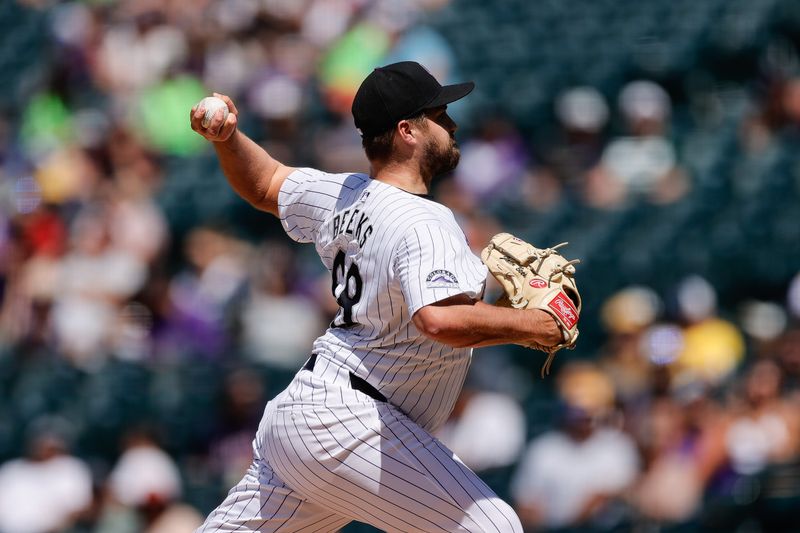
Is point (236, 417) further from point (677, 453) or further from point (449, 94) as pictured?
point (449, 94)

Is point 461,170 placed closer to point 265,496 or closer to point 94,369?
point 94,369

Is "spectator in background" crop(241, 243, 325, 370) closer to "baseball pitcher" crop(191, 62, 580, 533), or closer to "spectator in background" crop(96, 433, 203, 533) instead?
"spectator in background" crop(96, 433, 203, 533)

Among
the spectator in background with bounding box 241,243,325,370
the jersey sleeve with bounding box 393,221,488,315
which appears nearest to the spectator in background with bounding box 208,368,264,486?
the spectator in background with bounding box 241,243,325,370

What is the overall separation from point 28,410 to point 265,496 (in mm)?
4875

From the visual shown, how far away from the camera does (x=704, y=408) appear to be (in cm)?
650

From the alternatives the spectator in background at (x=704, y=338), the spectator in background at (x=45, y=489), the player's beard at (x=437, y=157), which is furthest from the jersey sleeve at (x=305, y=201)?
the spectator in background at (x=45, y=489)

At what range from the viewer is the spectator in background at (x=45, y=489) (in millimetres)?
7285

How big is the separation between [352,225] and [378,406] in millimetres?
491

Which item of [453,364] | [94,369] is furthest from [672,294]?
[453,364]

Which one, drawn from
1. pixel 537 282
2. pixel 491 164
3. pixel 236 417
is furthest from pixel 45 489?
pixel 537 282

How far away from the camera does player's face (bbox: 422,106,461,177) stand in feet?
11.7

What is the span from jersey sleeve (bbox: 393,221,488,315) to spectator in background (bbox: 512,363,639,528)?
316 cm

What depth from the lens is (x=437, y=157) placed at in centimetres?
358

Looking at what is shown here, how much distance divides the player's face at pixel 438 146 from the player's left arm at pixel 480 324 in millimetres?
458
